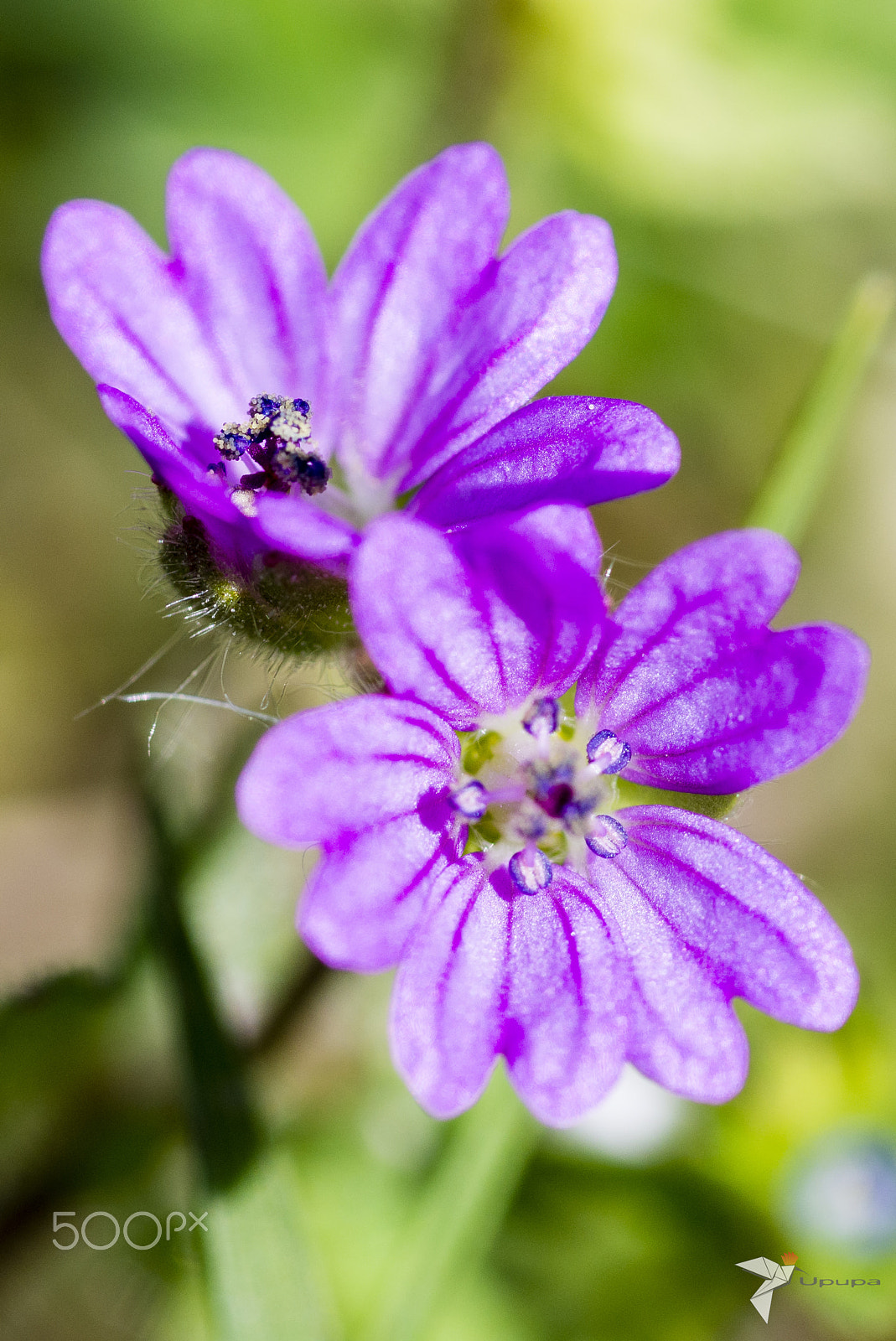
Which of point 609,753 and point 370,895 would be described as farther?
point 609,753

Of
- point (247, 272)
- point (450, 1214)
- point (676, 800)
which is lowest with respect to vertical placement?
point (450, 1214)

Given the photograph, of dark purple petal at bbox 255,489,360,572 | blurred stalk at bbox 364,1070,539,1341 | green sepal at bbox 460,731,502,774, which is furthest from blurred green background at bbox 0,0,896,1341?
dark purple petal at bbox 255,489,360,572

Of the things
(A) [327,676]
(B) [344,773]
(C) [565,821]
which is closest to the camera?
(B) [344,773]

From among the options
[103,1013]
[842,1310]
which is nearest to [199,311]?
[103,1013]

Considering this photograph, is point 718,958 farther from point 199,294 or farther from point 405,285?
point 199,294

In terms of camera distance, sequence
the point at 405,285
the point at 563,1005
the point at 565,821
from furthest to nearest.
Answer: the point at 405,285
the point at 565,821
the point at 563,1005

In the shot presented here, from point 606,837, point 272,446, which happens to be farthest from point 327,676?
point 606,837
